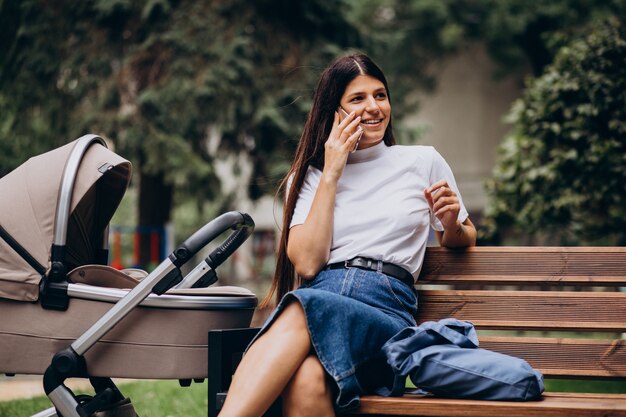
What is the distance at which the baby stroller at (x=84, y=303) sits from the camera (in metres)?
3.42

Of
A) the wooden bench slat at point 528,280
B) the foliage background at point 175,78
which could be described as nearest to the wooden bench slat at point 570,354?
the wooden bench slat at point 528,280

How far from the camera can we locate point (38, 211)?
3.62m

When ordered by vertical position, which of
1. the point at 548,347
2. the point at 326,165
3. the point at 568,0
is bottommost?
the point at 548,347

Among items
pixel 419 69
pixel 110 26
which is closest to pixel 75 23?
pixel 110 26

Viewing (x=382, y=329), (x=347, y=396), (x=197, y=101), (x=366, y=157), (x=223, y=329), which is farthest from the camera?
(x=197, y=101)

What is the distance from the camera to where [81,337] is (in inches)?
133

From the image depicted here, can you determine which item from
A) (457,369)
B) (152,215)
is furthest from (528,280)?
(152,215)

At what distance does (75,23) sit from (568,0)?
1006cm

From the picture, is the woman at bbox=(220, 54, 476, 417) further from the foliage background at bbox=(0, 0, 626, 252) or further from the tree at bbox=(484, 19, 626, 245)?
the foliage background at bbox=(0, 0, 626, 252)

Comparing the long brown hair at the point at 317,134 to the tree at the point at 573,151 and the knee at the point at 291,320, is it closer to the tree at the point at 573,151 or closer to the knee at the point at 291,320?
the knee at the point at 291,320

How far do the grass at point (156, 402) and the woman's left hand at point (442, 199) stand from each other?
2.47 meters

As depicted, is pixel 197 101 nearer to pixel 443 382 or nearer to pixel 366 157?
pixel 366 157

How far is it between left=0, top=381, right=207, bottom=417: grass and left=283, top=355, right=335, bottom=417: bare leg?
2467mm

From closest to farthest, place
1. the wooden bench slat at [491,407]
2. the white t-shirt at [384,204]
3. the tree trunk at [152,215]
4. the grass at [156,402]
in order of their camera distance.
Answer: the wooden bench slat at [491,407] → the white t-shirt at [384,204] → the grass at [156,402] → the tree trunk at [152,215]
